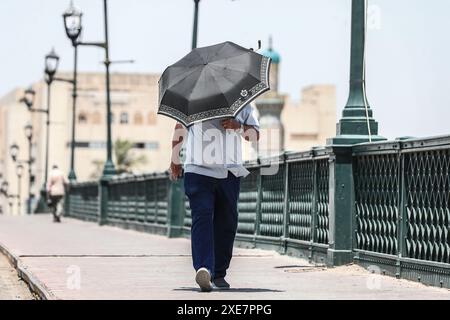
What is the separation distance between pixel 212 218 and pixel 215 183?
304 millimetres

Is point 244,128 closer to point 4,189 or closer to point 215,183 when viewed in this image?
point 215,183

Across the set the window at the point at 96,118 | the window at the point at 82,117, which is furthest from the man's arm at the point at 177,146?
the window at the point at 96,118

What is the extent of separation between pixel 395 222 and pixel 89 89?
145761 millimetres

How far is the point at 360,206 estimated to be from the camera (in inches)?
525

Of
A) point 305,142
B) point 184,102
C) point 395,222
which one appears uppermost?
point 305,142

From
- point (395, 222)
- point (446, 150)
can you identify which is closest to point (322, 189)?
point (395, 222)

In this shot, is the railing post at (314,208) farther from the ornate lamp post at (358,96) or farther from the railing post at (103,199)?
the railing post at (103,199)

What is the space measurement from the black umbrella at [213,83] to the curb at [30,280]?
1.81 m

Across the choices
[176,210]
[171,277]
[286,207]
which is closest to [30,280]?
[171,277]

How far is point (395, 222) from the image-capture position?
1220 centimetres

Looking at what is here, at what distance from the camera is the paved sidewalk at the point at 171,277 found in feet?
33.3

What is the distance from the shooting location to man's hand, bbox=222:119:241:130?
10625mm

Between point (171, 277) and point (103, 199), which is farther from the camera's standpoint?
point (103, 199)
